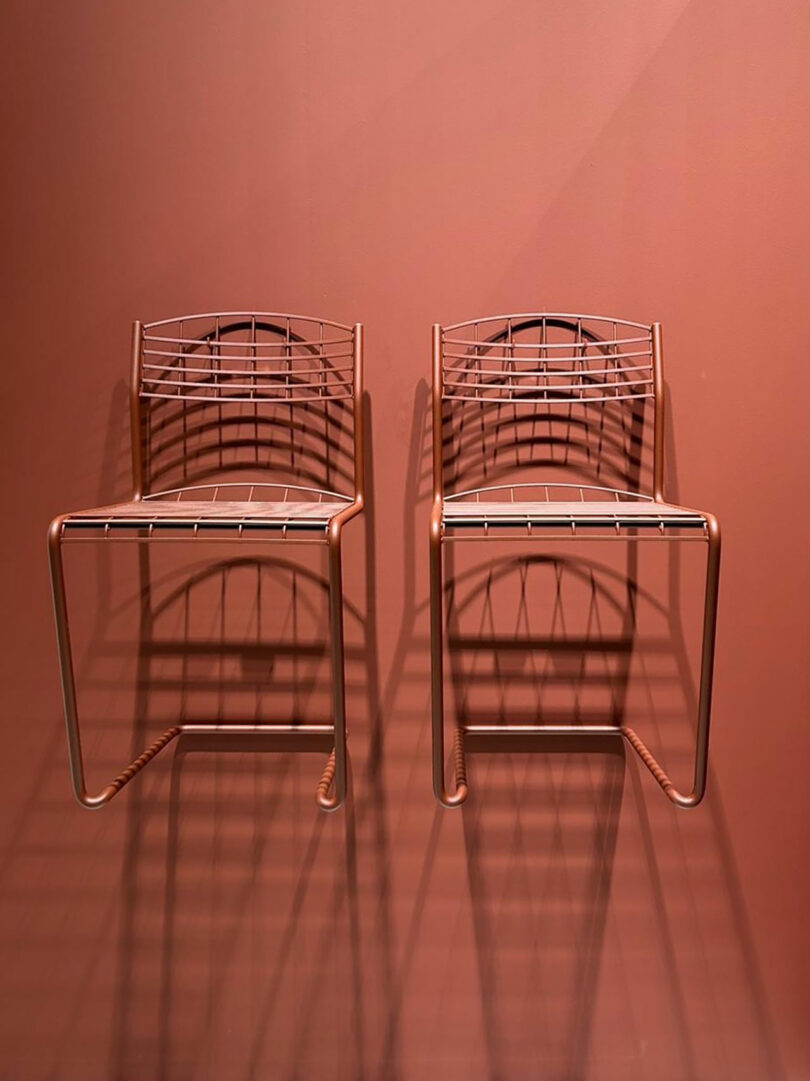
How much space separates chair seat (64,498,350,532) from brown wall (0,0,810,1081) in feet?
0.76

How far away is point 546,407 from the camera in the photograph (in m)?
1.28

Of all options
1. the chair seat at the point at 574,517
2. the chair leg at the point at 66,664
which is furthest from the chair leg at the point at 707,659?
the chair leg at the point at 66,664

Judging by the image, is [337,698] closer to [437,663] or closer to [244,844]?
[437,663]

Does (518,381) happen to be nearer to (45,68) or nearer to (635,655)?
(635,655)

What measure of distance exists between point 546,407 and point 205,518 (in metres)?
0.64

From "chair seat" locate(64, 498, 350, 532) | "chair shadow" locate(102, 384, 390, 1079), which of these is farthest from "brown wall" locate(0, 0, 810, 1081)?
"chair seat" locate(64, 498, 350, 532)

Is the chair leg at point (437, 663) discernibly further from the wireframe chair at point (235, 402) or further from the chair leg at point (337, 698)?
the wireframe chair at point (235, 402)

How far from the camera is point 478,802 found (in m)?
1.33

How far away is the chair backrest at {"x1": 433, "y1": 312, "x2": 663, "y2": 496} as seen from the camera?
1262 mm

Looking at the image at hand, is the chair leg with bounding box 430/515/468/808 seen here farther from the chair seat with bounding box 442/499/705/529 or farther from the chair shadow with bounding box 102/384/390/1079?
the chair shadow with bounding box 102/384/390/1079

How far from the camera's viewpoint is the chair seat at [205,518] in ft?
3.18

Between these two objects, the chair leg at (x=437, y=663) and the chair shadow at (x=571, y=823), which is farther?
the chair shadow at (x=571, y=823)

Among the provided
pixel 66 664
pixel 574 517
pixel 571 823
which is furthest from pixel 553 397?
pixel 66 664

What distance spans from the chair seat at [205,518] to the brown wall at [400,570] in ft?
0.76
